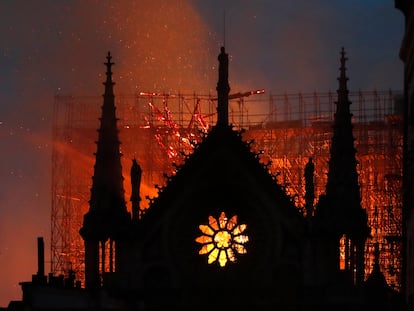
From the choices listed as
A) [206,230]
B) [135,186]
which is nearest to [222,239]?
[206,230]

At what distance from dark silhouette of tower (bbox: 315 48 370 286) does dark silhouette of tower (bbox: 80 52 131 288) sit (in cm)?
734

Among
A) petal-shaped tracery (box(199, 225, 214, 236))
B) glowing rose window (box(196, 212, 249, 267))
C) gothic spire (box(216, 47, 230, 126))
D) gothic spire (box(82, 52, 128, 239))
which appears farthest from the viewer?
petal-shaped tracery (box(199, 225, 214, 236))

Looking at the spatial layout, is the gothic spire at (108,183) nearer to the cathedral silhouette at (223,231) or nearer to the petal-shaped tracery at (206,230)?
the cathedral silhouette at (223,231)

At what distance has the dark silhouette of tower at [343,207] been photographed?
68.6 m

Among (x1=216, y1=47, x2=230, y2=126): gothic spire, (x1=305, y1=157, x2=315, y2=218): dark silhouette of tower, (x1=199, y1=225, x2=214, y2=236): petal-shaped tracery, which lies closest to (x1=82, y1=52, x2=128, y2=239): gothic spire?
(x1=199, y1=225, x2=214, y2=236): petal-shaped tracery

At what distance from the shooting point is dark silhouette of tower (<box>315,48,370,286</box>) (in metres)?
68.6

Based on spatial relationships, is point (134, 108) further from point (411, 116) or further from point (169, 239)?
point (411, 116)

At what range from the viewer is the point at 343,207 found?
69.1 meters

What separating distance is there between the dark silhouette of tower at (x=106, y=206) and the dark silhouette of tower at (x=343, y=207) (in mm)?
7338

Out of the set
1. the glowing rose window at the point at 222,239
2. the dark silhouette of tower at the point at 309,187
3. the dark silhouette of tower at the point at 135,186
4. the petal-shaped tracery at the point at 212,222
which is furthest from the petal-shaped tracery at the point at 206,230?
the dark silhouette of tower at the point at 309,187

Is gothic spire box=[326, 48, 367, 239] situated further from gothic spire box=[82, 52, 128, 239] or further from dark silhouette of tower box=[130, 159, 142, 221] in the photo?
gothic spire box=[82, 52, 128, 239]

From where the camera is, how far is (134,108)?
4818 inches

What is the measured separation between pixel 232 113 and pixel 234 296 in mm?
53775

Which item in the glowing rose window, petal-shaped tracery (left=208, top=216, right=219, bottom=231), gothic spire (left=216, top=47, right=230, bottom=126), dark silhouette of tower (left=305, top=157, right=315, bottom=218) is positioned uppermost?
gothic spire (left=216, top=47, right=230, bottom=126)
